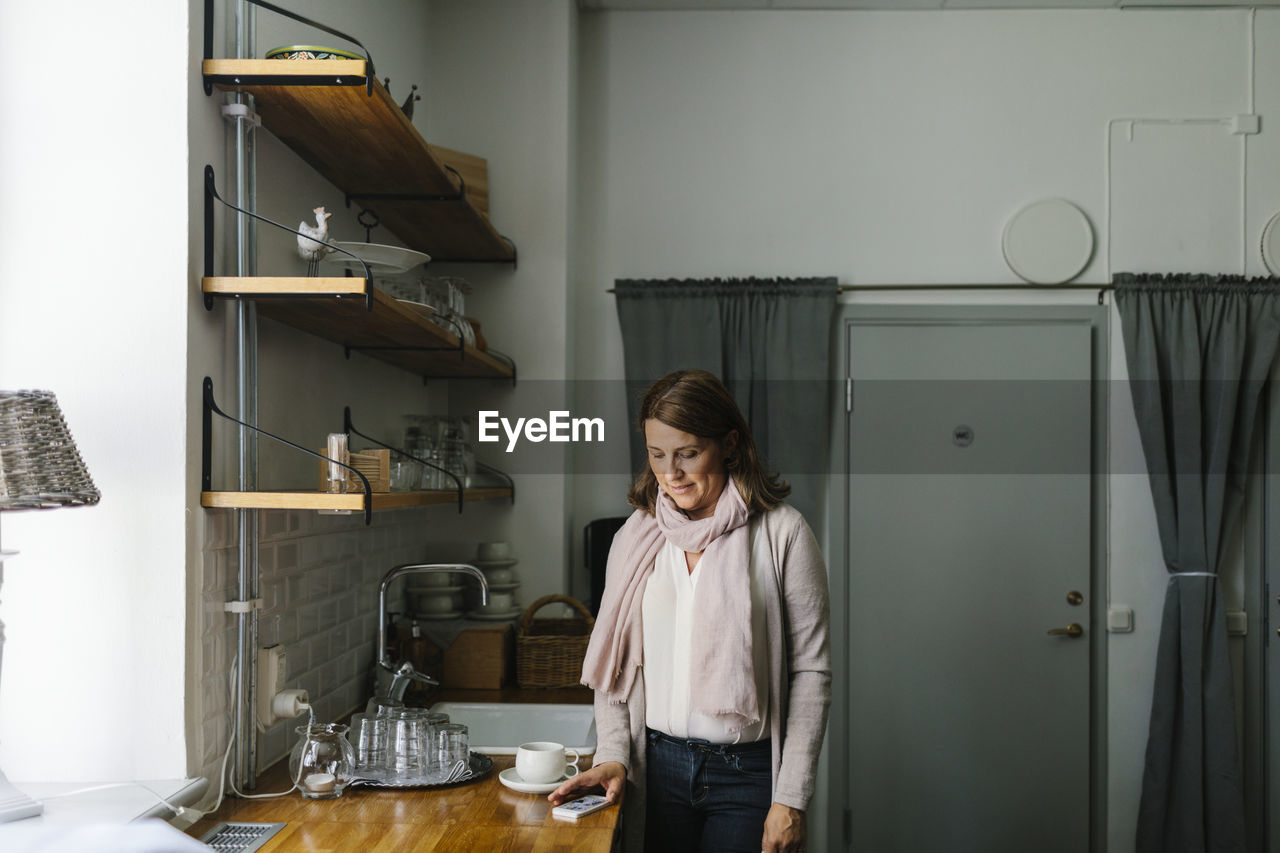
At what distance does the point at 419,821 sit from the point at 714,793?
510mm

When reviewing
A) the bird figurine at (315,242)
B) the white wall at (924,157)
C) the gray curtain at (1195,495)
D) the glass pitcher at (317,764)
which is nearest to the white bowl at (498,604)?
the white wall at (924,157)

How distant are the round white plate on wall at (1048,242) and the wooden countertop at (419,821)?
223 centimetres

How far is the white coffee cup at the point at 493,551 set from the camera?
9.61 feet

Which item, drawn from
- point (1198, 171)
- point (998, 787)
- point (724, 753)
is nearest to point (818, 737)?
point (724, 753)

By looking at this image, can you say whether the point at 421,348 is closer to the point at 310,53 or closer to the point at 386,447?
the point at 386,447

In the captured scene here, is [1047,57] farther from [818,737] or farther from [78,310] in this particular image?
[78,310]

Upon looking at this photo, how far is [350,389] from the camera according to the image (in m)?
2.38

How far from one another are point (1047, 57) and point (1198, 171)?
59 cm

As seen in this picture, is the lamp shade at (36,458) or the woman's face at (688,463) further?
the woman's face at (688,463)

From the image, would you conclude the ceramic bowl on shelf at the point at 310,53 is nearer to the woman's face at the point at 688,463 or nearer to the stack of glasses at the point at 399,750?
the woman's face at the point at 688,463

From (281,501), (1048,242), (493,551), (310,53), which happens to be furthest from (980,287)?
(281,501)

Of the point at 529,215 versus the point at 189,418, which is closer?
the point at 189,418

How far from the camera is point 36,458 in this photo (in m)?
1.27

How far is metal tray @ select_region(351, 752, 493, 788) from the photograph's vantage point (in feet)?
5.96
